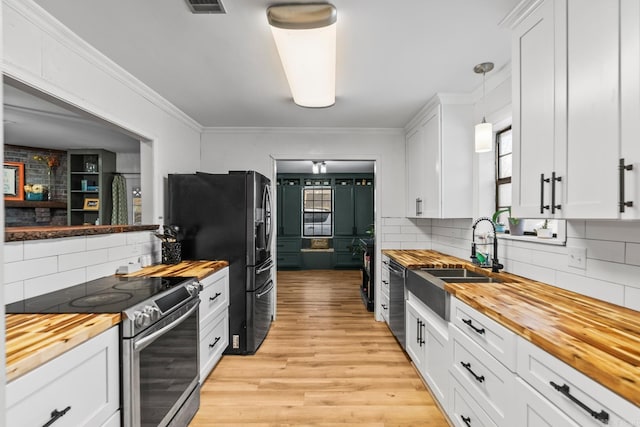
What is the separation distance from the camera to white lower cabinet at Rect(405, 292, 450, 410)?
6.74 ft

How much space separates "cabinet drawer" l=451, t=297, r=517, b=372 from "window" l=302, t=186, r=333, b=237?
621 cm

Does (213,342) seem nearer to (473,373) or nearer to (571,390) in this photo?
(473,373)

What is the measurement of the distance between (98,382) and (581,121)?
2.21 m

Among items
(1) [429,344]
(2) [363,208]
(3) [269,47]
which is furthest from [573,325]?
(2) [363,208]

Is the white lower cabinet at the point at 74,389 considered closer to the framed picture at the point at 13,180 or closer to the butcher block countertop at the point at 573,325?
the butcher block countertop at the point at 573,325

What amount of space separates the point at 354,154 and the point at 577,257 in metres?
2.70

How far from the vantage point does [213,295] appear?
2666mm

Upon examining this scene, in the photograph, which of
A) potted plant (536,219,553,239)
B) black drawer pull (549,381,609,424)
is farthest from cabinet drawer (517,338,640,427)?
potted plant (536,219,553,239)

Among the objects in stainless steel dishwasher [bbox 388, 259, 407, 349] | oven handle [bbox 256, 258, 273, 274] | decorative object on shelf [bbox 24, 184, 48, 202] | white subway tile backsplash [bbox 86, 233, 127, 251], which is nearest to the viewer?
white subway tile backsplash [bbox 86, 233, 127, 251]

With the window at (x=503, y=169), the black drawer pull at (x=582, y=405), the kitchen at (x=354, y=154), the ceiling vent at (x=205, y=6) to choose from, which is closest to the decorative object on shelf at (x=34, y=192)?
the kitchen at (x=354, y=154)

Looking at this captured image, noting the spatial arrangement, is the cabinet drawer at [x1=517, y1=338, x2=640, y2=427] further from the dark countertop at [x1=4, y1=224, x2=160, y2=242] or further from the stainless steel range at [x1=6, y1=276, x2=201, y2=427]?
the dark countertop at [x1=4, y1=224, x2=160, y2=242]

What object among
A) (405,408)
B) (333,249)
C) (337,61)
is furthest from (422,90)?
(333,249)

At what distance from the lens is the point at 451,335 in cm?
192

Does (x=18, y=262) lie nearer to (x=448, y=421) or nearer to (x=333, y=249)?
(x=448, y=421)
